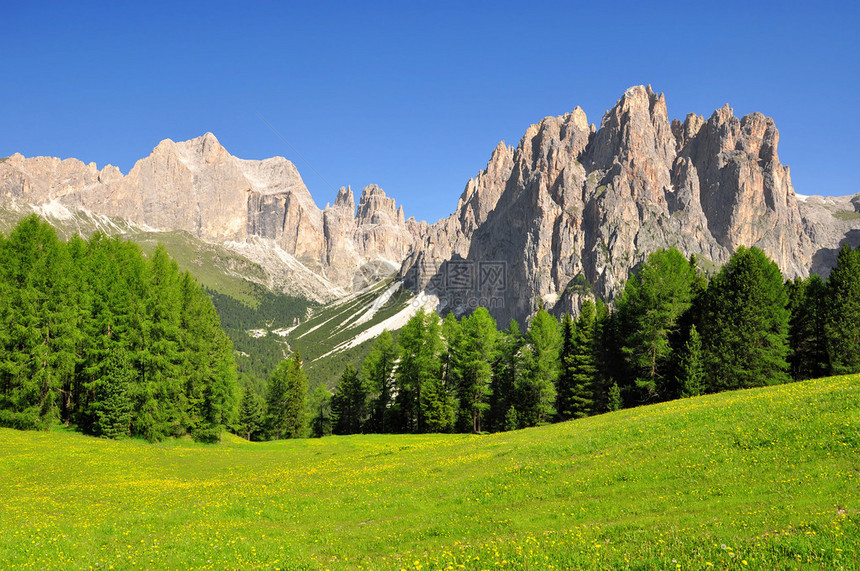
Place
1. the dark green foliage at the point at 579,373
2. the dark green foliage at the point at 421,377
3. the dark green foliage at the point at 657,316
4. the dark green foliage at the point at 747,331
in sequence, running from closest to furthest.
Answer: the dark green foliage at the point at 747,331 < the dark green foliage at the point at 657,316 < the dark green foliage at the point at 579,373 < the dark green foliage at the point at 421,377

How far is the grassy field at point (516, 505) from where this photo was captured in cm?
1133

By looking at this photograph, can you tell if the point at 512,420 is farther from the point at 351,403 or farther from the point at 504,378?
the point at 351,403

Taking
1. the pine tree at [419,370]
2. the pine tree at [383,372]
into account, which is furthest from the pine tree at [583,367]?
the pine tree at [383,372]

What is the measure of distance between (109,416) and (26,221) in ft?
65.8

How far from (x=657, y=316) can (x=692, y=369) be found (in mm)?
7288

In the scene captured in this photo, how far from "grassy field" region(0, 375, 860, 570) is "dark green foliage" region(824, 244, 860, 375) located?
3104 centimetres

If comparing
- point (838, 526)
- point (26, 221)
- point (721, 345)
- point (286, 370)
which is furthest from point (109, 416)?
point (721, 345)

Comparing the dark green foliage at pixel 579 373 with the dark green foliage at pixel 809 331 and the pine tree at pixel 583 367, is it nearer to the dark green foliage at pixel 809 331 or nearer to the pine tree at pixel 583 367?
the pine tree at pixel 583 367

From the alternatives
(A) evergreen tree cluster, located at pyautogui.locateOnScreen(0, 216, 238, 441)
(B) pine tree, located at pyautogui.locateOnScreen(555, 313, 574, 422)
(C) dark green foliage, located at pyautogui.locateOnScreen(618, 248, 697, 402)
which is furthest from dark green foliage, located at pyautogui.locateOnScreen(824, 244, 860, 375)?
(A) evergreen tree cluster, located at pyautogui.locateOnScreen(0, 216, 238, 441)

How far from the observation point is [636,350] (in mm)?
60000

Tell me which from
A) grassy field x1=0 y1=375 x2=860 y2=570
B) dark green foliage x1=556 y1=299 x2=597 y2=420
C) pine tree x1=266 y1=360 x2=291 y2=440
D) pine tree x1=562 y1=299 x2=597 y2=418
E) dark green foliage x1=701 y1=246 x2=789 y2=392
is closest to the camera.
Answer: grassy field x1=0 y1=375 x2=860 y2=570

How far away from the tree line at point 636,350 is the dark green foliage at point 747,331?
114mm

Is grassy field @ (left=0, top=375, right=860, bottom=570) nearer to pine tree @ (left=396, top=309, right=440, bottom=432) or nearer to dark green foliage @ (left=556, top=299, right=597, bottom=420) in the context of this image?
dark green foliage @ (left=556, top=299, right=597, bottom=420)

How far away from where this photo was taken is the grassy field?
11.3 m
